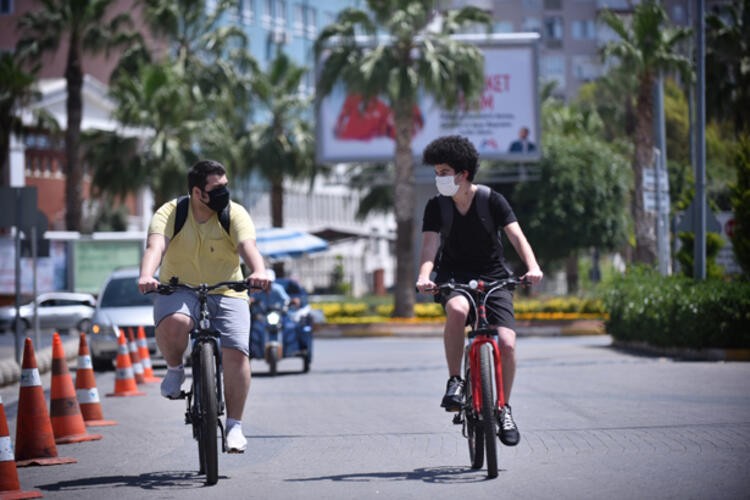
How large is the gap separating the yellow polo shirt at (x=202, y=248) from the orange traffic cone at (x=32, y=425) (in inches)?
51.0

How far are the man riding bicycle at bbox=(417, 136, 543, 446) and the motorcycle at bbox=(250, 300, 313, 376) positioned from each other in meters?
12.0

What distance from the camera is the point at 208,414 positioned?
9.21 meters

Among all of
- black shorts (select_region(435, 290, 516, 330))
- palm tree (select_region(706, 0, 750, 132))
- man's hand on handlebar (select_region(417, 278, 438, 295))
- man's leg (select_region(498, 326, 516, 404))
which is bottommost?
man's leg (select_region(498, 326, 516, 404))

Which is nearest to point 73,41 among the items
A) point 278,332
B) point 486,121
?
point 486,121

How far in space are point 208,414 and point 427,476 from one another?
4.08 feet

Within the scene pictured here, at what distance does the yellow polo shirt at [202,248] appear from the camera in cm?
979

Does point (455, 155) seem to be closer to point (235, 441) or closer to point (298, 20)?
point (235, 441)

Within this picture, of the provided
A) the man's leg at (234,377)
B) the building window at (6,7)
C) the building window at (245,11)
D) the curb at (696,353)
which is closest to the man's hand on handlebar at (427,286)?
the man's leg at (234,377)

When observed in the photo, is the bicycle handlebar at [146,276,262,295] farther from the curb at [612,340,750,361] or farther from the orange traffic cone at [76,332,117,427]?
the curb at [612,340,750,361]

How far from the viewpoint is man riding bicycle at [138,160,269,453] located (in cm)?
965

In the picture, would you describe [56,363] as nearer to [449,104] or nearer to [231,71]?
[449,104]

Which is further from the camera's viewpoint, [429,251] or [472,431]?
[429,251]

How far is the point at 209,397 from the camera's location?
9258 millimetres

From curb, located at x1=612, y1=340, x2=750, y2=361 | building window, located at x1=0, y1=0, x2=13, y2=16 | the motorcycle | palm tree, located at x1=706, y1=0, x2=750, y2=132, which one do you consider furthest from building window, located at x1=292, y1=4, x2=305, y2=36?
the motorcycle
